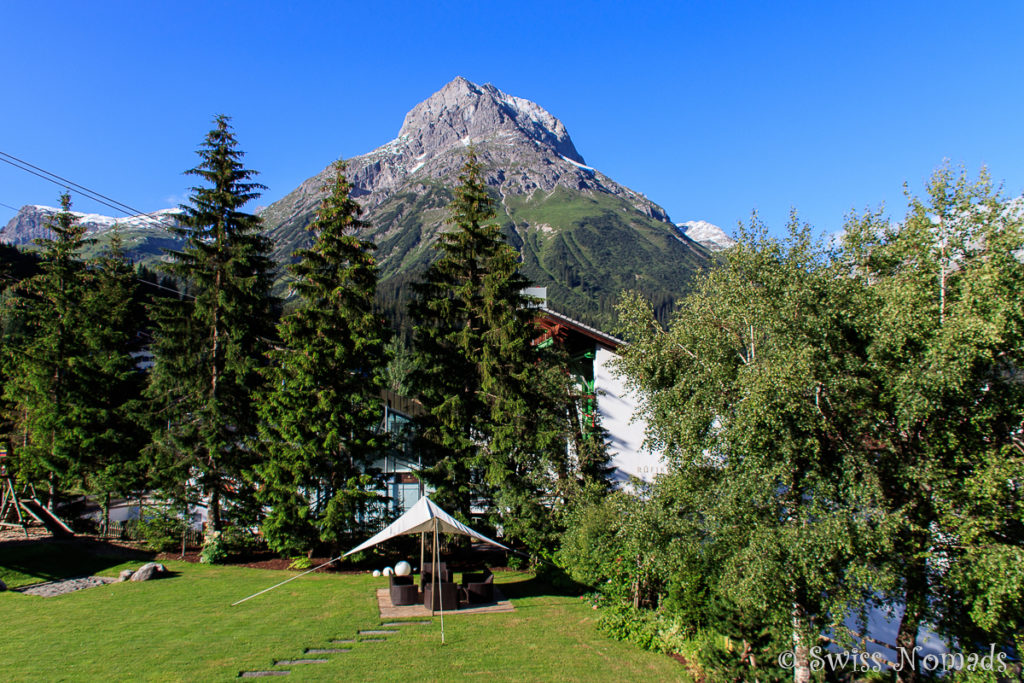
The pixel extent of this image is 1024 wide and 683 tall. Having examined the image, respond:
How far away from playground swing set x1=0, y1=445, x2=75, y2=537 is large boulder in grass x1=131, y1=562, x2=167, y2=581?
6408mm

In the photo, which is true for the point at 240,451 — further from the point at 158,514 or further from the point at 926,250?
the point at 926,250

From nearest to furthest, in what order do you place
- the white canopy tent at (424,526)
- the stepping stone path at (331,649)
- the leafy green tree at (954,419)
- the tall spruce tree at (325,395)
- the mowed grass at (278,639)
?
the leafy green tree at (954,419) < the stepping stone path at (331,649) < the mowed grass at (278,639) < the white canopy tent at (424,526) < the tall spruce tree at (325,395)

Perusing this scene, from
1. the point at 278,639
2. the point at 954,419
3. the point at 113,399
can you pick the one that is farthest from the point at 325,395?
the point at 954,419

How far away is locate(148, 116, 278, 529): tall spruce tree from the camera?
21.9 meters

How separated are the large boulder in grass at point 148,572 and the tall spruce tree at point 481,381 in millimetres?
8857

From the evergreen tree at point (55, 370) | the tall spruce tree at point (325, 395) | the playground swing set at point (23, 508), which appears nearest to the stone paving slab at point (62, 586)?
the tall spruce tree at point (325, 395)

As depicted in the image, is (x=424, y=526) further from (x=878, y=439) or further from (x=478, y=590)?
(x=878, y=439)

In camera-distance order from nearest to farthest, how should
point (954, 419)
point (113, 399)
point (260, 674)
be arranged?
point (954, 419) → point (260, 674) → point (113, 399)

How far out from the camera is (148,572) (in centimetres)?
1927

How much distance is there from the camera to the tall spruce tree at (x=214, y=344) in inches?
861

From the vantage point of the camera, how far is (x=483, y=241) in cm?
2206

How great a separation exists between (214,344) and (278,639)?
12656 mm

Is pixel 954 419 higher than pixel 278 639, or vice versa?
pixel 954 419

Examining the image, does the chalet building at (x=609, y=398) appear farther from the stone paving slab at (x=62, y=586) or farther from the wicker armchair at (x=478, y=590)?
the stone paving slab at (x=62, y=586)
